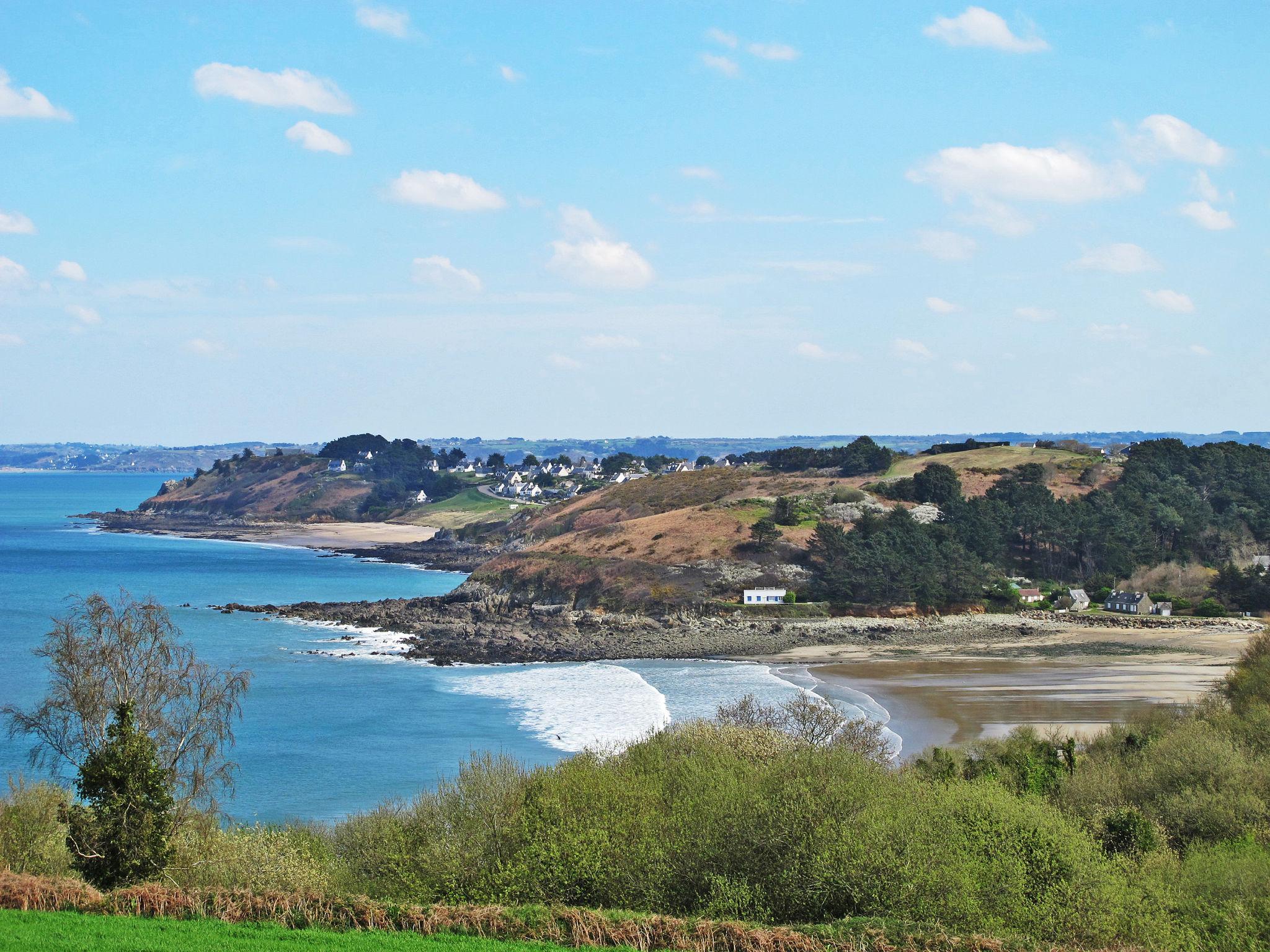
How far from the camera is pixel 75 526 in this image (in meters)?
146

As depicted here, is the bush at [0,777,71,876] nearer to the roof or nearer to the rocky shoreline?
the rocky shoreline

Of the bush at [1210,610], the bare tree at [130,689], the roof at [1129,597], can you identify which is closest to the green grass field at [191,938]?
the bare tree at [130,689]

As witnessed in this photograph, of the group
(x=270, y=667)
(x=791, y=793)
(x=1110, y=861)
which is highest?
(x=791, y=793)

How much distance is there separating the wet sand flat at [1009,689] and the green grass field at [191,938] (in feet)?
74.0

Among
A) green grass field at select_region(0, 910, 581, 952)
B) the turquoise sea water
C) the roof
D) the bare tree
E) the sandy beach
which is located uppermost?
the bare tree

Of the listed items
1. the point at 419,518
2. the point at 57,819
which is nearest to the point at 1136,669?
the point at 57,819

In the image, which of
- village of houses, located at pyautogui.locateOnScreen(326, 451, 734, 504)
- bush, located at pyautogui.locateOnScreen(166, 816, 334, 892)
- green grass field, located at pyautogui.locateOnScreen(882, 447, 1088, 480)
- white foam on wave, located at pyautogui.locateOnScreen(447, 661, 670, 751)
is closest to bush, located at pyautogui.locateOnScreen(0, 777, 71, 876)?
bush, located at pyautogui.locateOnScreen(166, 816, 334, 892)

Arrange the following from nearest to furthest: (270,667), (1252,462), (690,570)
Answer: (270,667) → (690,570) → (1252,462)

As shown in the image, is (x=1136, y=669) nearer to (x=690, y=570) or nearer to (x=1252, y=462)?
(x=690, y=570)

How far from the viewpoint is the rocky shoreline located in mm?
60219

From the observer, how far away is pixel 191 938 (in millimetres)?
13641

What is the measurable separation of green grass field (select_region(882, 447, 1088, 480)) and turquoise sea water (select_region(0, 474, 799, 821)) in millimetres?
47242

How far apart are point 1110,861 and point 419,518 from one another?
146 m

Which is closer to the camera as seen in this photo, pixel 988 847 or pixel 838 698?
pixel 988 847
